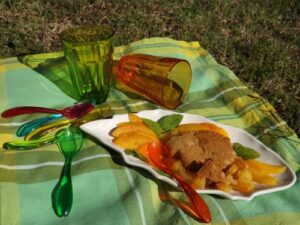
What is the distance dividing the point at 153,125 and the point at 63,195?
0.25m

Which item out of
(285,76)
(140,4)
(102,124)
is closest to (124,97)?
(102,124)

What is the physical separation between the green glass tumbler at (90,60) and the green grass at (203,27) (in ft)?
1.88

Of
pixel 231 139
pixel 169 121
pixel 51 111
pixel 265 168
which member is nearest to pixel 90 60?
pixel 51 111

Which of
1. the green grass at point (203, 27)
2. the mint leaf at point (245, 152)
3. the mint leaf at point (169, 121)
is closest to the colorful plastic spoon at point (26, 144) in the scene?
the mint leaf at point (169, 121)

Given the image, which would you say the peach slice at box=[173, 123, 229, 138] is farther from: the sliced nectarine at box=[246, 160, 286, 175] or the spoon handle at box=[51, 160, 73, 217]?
the spoon handle at box=[51, 160, 73, 217]

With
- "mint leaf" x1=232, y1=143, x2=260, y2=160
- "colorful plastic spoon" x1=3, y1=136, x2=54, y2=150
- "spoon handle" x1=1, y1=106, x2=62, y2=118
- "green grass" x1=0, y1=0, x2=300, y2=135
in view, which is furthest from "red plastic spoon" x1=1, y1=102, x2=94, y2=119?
"green grass" x1=0, y1=0, x2=300, y2=135

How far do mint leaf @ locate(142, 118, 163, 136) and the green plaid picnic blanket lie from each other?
0.10 m

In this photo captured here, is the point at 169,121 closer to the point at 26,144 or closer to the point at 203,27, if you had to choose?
the point at 26,144

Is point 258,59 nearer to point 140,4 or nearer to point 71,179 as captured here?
point 140,4

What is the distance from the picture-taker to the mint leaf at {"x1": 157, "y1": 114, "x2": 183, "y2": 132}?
0.98 metres

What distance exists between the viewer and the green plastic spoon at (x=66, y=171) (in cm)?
80

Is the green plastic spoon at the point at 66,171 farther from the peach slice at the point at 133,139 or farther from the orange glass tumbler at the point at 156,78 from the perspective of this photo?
the orange glass tumbler at the point at 156,78

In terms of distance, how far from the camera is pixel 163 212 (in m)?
0.82

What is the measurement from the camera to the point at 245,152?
35.3 inches
